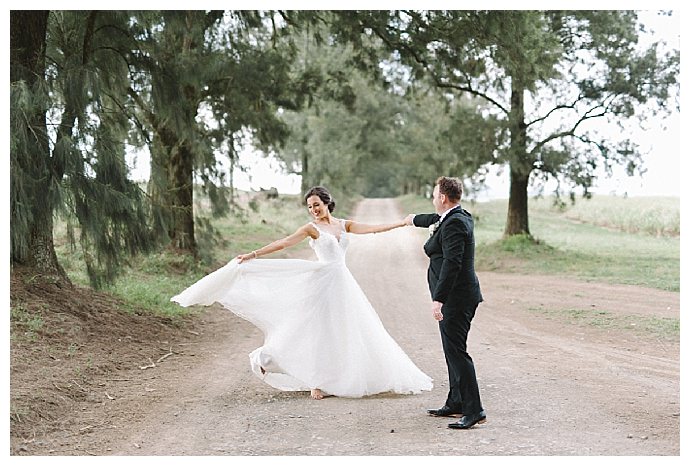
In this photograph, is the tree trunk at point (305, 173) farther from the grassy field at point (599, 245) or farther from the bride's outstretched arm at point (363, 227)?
the bride's outstretched arm at point (363, 227)

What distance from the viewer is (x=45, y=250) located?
927 cm

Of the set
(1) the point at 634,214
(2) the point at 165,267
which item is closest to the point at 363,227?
(2) the point at 165,267

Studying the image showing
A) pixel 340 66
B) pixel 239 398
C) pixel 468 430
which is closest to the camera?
pixel 468 430

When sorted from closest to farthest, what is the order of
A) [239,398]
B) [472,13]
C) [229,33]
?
1. [239,398]
2. [472,13]
3. [229,33]

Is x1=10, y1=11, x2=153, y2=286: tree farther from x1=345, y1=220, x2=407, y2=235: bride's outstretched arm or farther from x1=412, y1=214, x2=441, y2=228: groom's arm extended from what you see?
x1=412, y1=214, x2=441, y2=228: groom's arm extended

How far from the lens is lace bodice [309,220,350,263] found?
22.2ft

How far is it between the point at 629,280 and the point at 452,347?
39.0 feet

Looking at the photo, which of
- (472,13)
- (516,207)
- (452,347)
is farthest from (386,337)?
(516,207)

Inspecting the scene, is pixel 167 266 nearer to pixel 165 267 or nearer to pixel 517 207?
pixel 165 267

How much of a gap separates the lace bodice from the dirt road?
49.6 inches

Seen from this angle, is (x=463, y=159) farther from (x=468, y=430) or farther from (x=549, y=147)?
(x=468, y=430)

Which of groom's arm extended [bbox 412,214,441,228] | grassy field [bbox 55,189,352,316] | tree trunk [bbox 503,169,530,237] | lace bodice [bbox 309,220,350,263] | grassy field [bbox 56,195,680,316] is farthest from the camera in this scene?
tree trunk [bbox 503,169,530,237]

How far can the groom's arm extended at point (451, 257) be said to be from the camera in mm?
5461

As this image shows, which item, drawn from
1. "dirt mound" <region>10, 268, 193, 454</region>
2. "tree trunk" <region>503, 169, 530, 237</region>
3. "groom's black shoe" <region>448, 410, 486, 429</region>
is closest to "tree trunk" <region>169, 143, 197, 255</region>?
"dirt mound" <region>10, 268, 193, 454</region>
